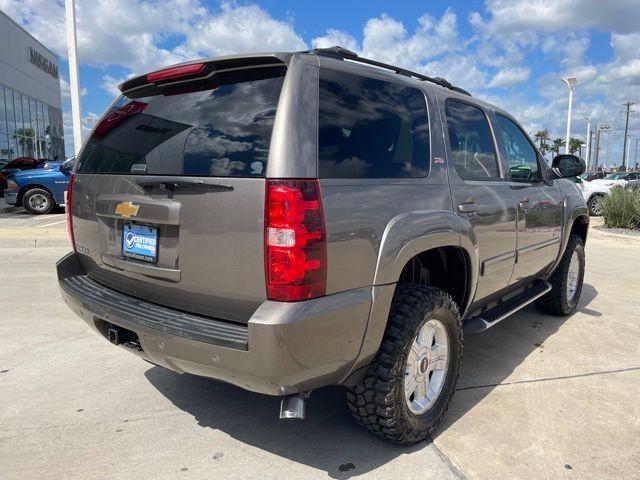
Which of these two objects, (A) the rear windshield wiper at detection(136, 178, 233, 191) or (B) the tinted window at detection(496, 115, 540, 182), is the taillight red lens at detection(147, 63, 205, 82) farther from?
(B) the tinted window at detection(496, 115, 540, 182)

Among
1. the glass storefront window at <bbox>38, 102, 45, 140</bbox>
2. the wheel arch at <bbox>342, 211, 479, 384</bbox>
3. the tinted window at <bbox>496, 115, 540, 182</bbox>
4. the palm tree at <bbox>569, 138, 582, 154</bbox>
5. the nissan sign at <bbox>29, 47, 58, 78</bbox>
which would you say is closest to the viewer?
the wheel arch at <bbox>342, 211, 479, 384</bbox>

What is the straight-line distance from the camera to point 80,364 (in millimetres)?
3781

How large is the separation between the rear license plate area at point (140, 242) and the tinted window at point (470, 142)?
1.80 m

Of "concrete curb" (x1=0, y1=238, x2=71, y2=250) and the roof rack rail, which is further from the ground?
the roof rack rail

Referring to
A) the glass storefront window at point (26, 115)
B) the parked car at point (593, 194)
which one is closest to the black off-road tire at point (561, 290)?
the parked car at point (593, 194)

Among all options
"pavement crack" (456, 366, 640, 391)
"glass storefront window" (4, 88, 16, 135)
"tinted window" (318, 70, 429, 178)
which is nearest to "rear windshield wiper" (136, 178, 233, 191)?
"tinted window" (318, 70, 429, 178)

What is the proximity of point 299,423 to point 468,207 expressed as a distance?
162cm

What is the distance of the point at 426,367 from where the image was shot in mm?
2799

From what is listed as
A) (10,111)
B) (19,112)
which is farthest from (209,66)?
(19,112)

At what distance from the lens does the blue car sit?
12867 millimetres

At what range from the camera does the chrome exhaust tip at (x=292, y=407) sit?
2178 millimetres

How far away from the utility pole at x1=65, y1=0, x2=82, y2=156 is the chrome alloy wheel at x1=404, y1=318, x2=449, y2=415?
12151mm

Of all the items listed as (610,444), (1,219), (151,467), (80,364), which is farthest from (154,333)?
(1,219)

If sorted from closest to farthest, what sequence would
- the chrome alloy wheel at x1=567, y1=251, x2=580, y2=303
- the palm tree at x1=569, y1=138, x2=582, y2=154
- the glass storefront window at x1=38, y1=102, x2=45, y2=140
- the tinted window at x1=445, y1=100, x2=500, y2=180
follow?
the tinted window at x1=445, y1=100, x2=500, y2=180, the chrome alloy wheel at x1=567, y1=251, x2=580, y2=303, the glass storefront window at x1=38, y1=102, x2=45, y2=140, the palm tree at x1=569, y1=138, x2=582, y2=154
